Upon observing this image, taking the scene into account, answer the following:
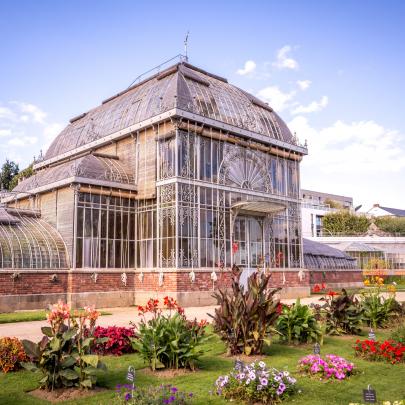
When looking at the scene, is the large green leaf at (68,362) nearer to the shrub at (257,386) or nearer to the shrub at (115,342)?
the shrub at (257,386)

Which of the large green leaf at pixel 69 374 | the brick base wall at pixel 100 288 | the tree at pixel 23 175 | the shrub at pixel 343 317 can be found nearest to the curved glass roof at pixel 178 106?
the brick base wall at pixel 100 288

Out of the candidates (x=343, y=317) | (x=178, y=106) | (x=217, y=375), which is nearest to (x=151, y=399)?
(x=217, y=375)

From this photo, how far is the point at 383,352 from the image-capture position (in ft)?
32.0

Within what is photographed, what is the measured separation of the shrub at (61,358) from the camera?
753 centimetres

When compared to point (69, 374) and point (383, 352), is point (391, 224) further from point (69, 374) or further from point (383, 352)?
point (69, 374)

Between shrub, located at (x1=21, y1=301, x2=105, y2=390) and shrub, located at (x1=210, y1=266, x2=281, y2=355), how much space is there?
3619 mm

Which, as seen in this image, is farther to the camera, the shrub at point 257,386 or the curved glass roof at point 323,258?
the curved glass roof at point 323,258

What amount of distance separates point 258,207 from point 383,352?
17037 millimetres

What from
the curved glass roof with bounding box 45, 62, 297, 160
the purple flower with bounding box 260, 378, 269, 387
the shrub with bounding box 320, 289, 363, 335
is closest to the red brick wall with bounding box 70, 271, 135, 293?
the curved glass roof with bounding box 45, 62, 297, 160

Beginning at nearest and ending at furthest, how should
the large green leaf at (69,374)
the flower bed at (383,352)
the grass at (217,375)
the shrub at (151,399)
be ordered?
the shrub at (151,399), the grass at (217,375), the large green leaf at (69,374), the flower bed at (383,352)

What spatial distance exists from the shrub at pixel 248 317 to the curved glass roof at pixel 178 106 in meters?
15.6

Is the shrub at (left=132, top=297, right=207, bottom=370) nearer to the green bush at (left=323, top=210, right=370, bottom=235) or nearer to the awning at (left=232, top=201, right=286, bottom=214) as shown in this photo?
the awning at (left=232, top=201, right=286, bottom=214)

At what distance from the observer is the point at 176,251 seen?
2316cm

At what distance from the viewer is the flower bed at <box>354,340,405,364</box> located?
31.7 feet
